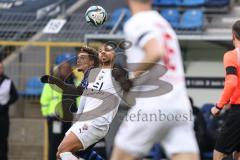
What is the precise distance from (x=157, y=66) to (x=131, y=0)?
58 cm

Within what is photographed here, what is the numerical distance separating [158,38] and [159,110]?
1.93 ft

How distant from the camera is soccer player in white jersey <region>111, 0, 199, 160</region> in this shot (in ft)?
20.4

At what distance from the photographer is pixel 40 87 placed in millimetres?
16172

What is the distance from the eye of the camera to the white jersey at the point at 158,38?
620cm

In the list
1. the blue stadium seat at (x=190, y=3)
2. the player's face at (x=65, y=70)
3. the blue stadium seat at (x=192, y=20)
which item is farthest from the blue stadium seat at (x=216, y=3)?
the player's face at (x=65, y=70)

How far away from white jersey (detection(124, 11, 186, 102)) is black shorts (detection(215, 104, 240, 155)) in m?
3.37

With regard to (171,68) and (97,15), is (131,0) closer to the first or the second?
(171,68)

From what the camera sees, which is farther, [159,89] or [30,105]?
[30,105]

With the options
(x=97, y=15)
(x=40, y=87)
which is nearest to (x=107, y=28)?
(x=40, y=87)

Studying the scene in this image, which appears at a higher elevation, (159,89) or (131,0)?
(131,0)

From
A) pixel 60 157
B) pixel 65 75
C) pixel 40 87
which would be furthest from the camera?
pixel 40 87

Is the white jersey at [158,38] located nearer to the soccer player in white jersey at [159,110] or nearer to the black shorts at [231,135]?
the soccer player in white jersey at [159,110]

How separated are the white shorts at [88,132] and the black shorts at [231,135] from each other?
4.84 feet

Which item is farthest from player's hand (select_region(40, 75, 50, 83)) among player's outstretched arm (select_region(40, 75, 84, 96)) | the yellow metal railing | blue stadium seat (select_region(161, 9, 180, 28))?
blue stadium seat (select_region(161, 9, 180, 28))
